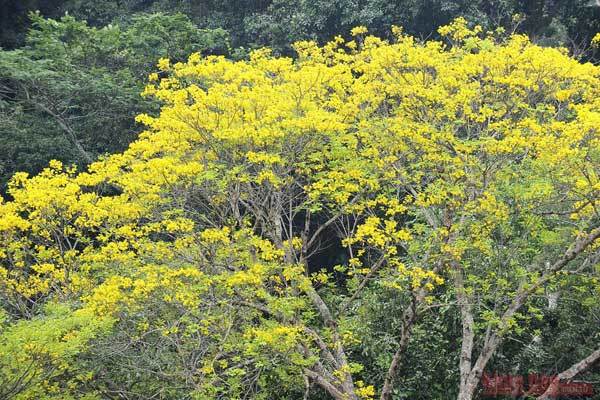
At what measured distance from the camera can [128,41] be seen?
15008 mm

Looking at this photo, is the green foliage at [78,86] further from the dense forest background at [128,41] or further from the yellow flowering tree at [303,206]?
the yellow flowering tree at [303,206]

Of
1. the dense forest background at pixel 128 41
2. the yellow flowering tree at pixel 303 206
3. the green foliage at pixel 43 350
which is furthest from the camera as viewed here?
the dense forest background at pixel 128 41

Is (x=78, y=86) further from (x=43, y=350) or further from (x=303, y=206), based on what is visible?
(x=43, y=350)

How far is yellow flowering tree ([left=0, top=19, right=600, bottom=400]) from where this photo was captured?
814 centimetres

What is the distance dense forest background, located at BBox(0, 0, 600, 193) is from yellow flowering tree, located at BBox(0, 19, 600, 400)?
4.63m

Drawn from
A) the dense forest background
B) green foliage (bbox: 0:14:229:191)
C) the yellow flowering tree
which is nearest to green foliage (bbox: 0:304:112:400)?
the yellow flowering tree

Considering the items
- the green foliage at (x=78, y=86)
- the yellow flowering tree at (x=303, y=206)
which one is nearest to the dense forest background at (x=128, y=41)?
the green foliage at (x=78, y=86)

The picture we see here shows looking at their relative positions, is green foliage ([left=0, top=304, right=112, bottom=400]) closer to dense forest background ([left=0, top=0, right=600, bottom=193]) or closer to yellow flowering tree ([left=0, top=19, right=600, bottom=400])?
yellow flowering tree ([left=0, top=19, right=600, bottom=400])

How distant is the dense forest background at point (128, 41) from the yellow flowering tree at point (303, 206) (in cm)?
463

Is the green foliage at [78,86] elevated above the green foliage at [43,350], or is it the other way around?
the green foliage at [78,86]

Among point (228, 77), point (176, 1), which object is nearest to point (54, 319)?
point (228, 77)

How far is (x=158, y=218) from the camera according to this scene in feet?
30.2

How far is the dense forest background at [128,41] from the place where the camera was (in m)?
13.8

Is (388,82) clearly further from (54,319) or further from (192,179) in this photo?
(54,319)
